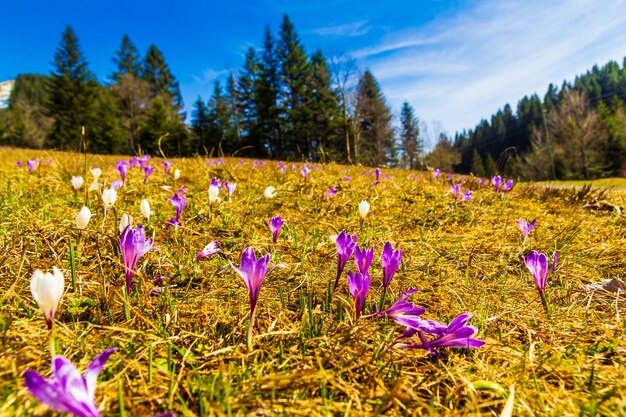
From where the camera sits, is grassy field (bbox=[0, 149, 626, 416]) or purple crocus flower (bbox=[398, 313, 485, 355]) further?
purple crocus flower (bbox=[398, 313, 485, 355])

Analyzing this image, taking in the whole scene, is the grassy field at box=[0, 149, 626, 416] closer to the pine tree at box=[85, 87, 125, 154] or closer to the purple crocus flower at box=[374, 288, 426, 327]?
the purple crocus flower at box=[374, 288, 426, 327]

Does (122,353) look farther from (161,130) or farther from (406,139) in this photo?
(406,139)

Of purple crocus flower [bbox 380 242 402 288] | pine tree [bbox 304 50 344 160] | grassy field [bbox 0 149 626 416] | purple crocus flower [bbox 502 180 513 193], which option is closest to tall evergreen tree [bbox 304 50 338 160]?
pine tree [bbox 304 50 344 160]

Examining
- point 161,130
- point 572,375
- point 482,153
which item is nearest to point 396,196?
point 572,375

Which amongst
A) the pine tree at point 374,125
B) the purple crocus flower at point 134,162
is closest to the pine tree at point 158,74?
the pine tree at point 374,125

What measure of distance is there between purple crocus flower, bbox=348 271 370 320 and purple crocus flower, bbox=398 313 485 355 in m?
0.18

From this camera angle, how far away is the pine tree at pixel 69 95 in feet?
131

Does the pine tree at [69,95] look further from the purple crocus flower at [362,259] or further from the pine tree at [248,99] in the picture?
the purple crocus flower at [362,259]

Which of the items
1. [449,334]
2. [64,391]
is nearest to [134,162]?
[64,391]

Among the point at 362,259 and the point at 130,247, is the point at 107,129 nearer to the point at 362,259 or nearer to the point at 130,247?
the point at 130,247

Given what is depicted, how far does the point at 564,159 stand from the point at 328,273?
45.5 meters

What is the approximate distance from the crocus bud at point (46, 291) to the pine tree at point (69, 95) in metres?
47.5

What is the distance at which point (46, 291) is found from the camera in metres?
0.79

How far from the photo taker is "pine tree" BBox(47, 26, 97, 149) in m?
39.8
